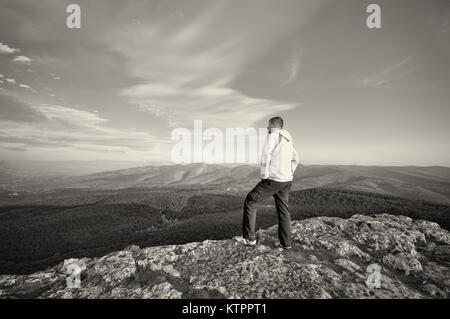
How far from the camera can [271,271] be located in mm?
5871

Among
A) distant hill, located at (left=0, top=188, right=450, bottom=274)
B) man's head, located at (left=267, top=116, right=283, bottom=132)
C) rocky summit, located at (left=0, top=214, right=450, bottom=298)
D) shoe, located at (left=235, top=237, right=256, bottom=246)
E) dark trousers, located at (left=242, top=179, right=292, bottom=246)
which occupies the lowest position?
distant hill, located at (left=0, top=188, right=450, bottom=274)

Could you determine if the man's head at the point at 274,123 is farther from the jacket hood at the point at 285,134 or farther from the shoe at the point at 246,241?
the shoe at the point at 246,241

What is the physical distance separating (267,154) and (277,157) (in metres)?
0.37

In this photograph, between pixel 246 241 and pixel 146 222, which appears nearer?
pixel 246 241

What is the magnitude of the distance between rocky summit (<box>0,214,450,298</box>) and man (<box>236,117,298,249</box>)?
0.79 metres

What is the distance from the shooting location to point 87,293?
5.31m

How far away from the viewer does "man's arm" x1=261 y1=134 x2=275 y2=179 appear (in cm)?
693

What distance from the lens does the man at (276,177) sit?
698 centimetres
